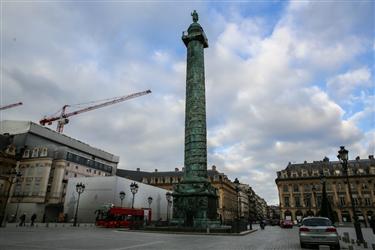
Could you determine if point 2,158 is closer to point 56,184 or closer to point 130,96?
point 56,184

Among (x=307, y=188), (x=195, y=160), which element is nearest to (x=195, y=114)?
(x=195, y=160)

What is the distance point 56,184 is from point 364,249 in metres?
56.6

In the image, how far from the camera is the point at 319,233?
43.3 feet

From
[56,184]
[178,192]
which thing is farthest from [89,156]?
[178,192]

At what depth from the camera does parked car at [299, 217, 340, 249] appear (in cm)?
1297

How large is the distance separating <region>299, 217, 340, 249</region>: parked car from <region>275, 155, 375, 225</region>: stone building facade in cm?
5650

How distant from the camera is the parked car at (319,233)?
42.5 feet

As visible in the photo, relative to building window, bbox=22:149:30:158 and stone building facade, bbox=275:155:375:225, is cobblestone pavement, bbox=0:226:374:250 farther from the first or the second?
stone building facade, bbox=275:155:375:225

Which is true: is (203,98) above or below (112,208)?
above

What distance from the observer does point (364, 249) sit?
13.1 m

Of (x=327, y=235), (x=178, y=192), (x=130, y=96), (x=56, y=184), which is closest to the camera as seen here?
(x=327, y=235)

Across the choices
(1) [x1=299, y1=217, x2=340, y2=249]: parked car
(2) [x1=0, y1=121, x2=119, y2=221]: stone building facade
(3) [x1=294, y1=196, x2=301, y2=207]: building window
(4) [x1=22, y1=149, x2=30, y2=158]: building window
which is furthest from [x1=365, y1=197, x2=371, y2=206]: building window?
(4) [x1=22, y1=149, x2=30, y2=158]: building window

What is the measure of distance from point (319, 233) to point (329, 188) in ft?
218

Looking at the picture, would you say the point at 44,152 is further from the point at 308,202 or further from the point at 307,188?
the point at 307,188
